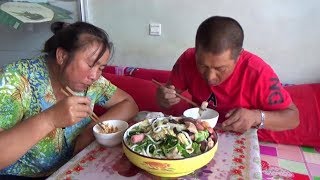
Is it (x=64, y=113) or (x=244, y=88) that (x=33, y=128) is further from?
(x=244, y=88)

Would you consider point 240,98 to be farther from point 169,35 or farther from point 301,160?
point 169,35

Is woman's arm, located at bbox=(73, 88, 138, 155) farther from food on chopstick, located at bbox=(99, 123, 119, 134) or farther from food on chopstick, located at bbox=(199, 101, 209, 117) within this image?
food on chopstick, located at bbox=(199, 101, 209, 117)

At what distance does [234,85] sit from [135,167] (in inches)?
24.5

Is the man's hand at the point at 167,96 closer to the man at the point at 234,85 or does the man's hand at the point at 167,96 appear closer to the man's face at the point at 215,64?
the man at the point at 234,85

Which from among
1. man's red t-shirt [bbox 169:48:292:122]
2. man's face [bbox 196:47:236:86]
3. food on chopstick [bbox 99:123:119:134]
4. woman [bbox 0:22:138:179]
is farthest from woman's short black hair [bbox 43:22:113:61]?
man's red t-shirt [bbox 169:48:292:122]

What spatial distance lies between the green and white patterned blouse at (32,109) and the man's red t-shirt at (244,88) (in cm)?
52

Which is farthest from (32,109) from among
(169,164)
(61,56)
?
(169,164)

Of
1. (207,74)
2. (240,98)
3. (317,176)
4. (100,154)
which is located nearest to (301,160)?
(317,176)

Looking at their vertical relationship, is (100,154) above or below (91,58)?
below

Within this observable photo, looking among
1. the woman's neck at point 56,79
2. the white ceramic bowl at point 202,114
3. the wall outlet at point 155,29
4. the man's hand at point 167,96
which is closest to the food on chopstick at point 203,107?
the white ceramic bowl at point 202,114

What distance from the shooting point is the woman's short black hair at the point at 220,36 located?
3.97 ft

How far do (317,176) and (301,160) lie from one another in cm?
15

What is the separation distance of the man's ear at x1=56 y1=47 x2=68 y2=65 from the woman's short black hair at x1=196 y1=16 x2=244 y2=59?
507 mm

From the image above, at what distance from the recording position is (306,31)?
2.05 metres
